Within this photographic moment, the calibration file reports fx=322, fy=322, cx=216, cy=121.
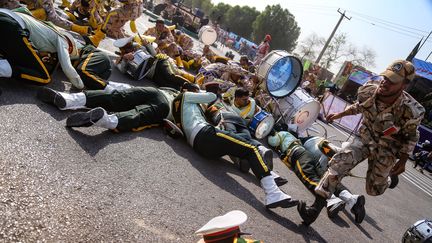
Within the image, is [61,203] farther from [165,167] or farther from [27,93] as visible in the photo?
[27,93]

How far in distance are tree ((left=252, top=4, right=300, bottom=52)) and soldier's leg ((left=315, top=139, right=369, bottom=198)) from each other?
54.6m

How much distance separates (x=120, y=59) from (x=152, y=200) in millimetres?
4068

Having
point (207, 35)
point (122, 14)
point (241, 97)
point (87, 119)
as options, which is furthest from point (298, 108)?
point (207, 35)

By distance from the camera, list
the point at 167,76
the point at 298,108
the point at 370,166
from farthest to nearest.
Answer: the point at 298,108 < the point at 167,76 < the point at 370,166

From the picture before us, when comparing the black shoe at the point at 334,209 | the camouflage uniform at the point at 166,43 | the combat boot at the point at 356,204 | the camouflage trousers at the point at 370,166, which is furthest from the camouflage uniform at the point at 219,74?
the camouflage trousers at the point at 370,166

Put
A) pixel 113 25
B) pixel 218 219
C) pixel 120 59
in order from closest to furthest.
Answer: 1. pixel 218 219
2. pixel 120 59
3. pixel 113 25

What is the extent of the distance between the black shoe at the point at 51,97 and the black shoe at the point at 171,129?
118 centimetres

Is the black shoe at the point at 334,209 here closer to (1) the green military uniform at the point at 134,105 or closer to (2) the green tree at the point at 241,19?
(1) the green military uniform at the point at 134,105

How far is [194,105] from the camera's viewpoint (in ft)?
13.0

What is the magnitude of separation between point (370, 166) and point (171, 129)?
2307 millimetres

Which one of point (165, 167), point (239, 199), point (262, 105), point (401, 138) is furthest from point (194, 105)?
point (262, 105)

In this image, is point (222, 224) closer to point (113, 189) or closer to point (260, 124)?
point (113, 189)

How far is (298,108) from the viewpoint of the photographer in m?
6.72

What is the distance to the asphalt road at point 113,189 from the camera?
1996 millimetres
